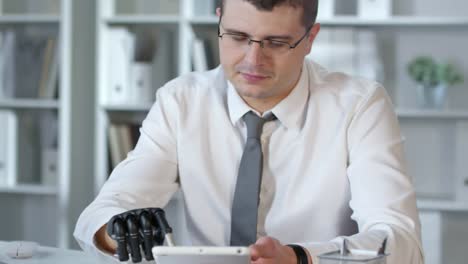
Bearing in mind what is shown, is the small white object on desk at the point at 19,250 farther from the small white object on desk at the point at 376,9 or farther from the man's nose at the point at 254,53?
the small white object on desk at the point at 376,9

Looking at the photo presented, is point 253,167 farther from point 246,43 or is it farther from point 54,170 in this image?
point 54,170

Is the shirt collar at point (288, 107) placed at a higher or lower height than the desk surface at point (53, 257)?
higher

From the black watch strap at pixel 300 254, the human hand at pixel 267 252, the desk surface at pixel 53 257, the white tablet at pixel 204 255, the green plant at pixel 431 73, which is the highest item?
the green plant at pixel 431 73

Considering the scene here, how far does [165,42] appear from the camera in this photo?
159 inches

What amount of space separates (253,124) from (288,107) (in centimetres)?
10

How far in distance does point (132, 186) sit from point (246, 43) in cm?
43

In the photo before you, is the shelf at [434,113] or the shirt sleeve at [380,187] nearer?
the shirt sleeve at [380,187]

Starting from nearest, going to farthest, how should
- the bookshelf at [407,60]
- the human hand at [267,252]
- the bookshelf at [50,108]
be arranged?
the human hand at [267,252], the bookshelf at [407,60], the bookshelf at [50,108]

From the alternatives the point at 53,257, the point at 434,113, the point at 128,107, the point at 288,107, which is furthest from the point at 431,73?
the point at 53,257

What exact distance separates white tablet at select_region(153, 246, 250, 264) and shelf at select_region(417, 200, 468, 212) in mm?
2517

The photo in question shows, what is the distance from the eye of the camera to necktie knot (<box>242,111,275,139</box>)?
201 cm

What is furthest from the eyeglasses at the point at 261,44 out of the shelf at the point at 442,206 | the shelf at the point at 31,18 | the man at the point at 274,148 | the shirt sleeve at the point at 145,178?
the shelf at the point at 31,18

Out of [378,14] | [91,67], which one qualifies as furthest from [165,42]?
[378,14]

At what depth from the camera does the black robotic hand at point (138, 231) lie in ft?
4.92
